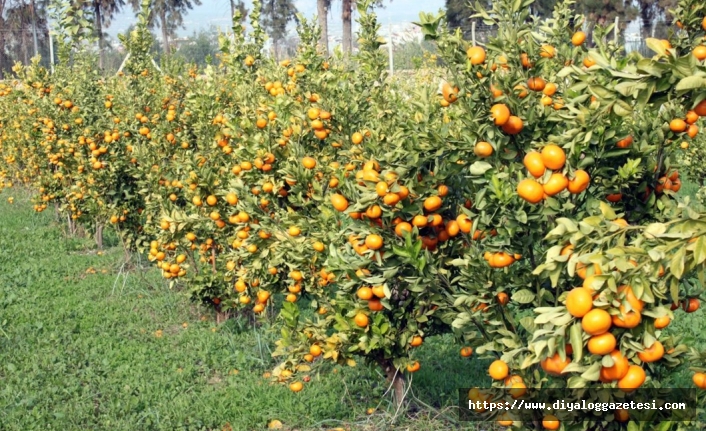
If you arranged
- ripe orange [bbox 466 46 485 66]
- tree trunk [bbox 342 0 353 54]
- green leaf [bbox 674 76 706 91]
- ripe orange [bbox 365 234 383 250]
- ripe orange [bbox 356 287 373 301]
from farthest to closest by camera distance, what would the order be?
tree trunk [bbox 342 0 353 54], ripe orange [bbox 356 287 373 301], ripe orange [bbox 365 234 383 250], ripe orange [bbox 466 46 485 66], green leaf [bbox 674 76 706 91]

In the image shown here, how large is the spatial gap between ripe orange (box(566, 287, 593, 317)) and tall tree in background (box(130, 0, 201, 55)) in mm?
39779

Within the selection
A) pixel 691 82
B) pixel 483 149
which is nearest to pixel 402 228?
pixel 483 149

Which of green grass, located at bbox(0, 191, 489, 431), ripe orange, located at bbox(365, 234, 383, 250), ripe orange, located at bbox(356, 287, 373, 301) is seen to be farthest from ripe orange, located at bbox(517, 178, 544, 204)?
green grass, located at bbox(0, 191, 489, 431)

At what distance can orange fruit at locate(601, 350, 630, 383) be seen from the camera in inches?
65.7

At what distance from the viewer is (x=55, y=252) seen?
7801 mm

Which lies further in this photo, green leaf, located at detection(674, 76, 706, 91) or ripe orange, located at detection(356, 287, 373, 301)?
ripe orange, located at detection(356, 287, 373, 301)

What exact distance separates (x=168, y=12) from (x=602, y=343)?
4647cm

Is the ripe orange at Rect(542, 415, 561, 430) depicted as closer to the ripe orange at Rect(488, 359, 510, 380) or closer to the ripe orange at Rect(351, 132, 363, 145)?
the ripe orange at Rect(488, 359, 510, 380)

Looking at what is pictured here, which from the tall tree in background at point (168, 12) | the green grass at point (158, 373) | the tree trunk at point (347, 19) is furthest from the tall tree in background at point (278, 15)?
the green grass at point (158, 373)

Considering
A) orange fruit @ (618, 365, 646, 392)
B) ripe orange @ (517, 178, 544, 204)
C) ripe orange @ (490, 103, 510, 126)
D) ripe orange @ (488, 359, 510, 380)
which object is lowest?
ripe orange @ (488, 359, 510, 380)

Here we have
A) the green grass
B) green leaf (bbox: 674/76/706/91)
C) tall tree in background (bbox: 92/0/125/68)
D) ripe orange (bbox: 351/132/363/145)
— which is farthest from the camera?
tall tree in background (bbox: 92/0/125/68)

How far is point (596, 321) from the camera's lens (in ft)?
5.12

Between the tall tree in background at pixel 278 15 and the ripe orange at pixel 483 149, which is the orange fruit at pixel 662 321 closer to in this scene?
the ripe orange at pixel 483 149

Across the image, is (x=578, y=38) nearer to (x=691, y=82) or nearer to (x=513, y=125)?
(x=513, y=125)
